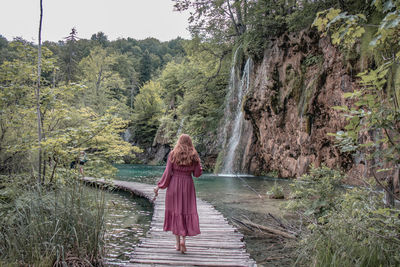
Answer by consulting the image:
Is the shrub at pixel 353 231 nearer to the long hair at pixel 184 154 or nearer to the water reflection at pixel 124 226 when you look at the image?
the long hair at pixel 184 154

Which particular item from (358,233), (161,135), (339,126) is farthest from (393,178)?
(161,135)

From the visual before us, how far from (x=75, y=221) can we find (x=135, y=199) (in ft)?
25.3

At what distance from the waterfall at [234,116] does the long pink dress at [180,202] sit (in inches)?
537

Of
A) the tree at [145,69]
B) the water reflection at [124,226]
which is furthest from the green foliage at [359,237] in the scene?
the tree at [145,69]

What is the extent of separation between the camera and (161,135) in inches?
1254

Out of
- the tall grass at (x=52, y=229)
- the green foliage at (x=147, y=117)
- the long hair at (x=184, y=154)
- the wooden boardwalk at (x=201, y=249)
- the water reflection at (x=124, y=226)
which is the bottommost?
the water reflection at (x=124, y=226)

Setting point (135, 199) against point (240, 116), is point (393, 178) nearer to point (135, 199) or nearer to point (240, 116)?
point (135, 199)

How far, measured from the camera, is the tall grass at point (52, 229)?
3175 millimetres

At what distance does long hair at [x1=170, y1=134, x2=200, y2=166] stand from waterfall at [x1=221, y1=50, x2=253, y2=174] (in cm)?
1364

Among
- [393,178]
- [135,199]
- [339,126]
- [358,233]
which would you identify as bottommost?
[135,199]

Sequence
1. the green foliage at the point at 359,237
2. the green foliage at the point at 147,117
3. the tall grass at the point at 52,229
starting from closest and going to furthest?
1. the green foliage at the point at 359,237
2. the tall grass at the point at 52,229
3. the green foliage at the point at 147,117

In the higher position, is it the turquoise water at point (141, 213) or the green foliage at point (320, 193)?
the green foliage at point (320, 193)

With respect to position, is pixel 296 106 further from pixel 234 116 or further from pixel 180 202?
pixel 180 202

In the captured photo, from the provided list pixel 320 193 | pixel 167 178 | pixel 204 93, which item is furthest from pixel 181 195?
pixel 204 93
